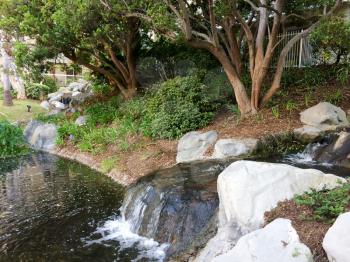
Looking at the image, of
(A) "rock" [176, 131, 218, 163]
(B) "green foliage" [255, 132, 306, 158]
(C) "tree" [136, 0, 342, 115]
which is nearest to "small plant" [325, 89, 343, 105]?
(C) "tree" [136, 0, 342, 115]

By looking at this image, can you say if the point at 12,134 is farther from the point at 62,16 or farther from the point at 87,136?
the point at 62,16

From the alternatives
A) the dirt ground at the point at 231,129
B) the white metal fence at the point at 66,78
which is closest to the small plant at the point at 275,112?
the dirt ground at the point at 231,129

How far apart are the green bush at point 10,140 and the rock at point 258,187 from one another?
11042 mm

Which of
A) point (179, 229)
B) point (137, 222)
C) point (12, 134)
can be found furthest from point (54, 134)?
point (179, 229)

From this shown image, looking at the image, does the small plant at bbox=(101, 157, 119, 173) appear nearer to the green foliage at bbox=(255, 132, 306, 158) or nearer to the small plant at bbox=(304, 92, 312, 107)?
the green foliage at bbox=(255, 132, 306, 158)

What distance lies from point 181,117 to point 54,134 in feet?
22.6

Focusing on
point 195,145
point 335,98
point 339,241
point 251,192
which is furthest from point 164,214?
point 335,98

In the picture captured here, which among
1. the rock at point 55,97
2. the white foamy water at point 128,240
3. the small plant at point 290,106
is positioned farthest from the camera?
the rock at point 55,97

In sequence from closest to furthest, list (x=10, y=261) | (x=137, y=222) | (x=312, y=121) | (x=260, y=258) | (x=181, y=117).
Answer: (x=260, y=258)
(x=10, y=261)
(x=137, y=222)
(x=312, y=121)
(x=181, y=117)

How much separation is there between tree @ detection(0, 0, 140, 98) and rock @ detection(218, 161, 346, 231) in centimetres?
636

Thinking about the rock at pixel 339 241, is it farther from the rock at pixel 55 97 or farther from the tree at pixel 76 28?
the rock at pixel 55 97

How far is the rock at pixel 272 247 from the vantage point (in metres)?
4.39

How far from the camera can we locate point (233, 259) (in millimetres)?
4742

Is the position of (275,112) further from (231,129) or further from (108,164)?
(108,164)
